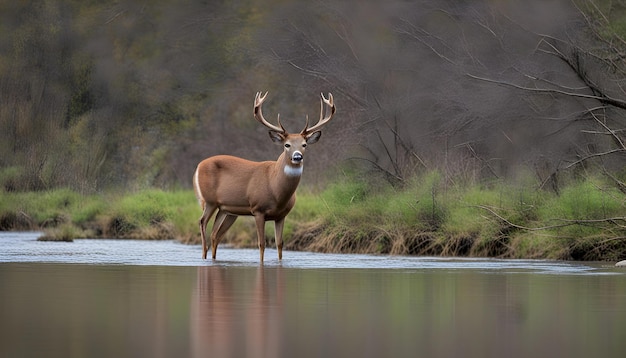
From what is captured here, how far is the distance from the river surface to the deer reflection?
0.01m

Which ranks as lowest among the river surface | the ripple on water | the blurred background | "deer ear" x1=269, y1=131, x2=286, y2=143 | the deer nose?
the ripple on water

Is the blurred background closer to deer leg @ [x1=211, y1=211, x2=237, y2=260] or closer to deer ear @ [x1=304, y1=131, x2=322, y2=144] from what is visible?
deer ear @ [x1=304, y1=131, x2=322, y2=144]

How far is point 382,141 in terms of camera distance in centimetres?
2600

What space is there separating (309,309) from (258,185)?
9.08 m

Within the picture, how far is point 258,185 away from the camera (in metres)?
19.2

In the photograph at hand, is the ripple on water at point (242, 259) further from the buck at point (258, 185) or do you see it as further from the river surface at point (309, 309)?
the buck at point (258, 185)

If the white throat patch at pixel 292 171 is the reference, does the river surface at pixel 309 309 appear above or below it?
below

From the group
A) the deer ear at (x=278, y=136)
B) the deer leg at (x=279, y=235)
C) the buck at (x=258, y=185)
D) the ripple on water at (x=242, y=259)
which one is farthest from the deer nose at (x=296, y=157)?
the ripple on water at (x=242, y=259)

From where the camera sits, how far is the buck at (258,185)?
18.6 m

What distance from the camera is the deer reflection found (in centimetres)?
762

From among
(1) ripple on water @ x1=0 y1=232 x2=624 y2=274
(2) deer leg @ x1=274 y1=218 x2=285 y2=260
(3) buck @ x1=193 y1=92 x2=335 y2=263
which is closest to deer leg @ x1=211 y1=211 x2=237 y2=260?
(3) buck @ x1=193 y1=92 x2=335 y2=263

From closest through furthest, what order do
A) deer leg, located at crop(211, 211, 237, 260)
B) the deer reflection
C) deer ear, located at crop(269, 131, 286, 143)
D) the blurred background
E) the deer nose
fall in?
the deer reflection < the deer nose < deer ear, located at crop(269, 131, 286, 143) < deer leg, located at crop(211, 211, 237, 260) < the blurred background

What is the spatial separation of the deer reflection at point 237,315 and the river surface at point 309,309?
0.04ft

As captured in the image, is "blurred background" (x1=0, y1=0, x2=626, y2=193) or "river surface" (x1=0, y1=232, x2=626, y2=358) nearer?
"river surface" (x1=0, y1=232, x2=626, y2=358)
